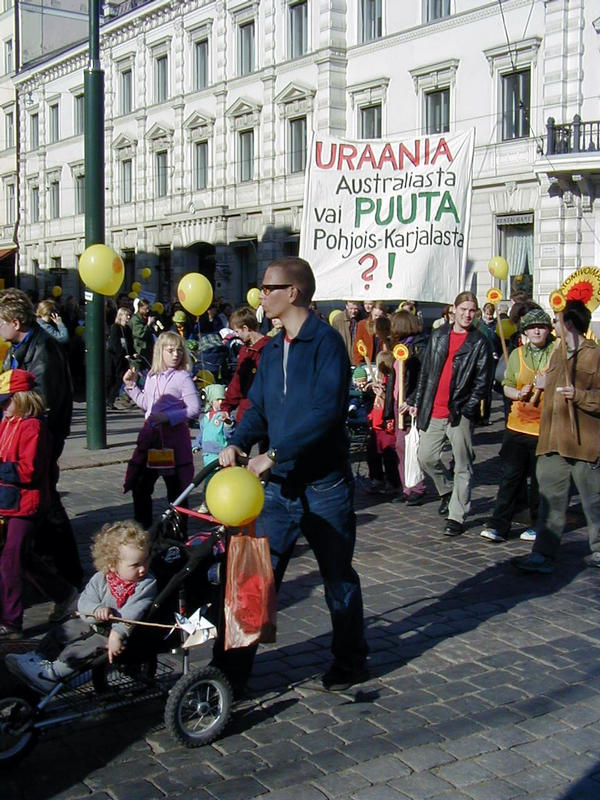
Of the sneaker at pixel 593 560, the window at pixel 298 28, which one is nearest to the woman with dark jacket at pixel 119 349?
the sneaker at pixel 593 560

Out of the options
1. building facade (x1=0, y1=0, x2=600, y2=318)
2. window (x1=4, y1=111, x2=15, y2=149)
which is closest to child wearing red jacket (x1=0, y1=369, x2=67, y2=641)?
building facade (x1=0, y1=0, x2=600, y2=318)

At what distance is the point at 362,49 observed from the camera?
98.2 ft

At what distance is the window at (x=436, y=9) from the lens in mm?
27500

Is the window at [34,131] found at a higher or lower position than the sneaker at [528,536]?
higher

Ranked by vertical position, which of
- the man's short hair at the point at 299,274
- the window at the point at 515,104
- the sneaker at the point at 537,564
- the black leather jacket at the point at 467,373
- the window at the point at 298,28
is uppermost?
the window at the point at 298,28

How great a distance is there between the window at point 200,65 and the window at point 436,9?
10.7 meters

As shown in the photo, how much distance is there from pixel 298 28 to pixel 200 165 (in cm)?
709

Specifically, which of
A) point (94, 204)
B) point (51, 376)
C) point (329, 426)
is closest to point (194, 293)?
point (94, 204)

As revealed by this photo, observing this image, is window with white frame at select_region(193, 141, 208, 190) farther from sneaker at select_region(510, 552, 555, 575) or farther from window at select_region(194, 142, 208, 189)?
sneaker at select_region(510, 552, 555, 575)

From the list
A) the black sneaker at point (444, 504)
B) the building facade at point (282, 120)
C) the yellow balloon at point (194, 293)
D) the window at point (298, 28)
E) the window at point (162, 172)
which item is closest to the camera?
the black sneaker at point (444, 504)

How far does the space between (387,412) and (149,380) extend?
285 centimetres

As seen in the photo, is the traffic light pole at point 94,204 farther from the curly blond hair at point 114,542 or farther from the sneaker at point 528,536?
the curly blond hair at point 114,542

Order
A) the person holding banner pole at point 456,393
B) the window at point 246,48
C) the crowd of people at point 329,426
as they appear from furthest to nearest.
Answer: the window at point 246,48 → the person holding banner pole at point 456,393 → the crowd of people at point 329,426

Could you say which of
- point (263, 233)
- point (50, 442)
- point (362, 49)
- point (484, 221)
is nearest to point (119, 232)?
point (263, 233)
